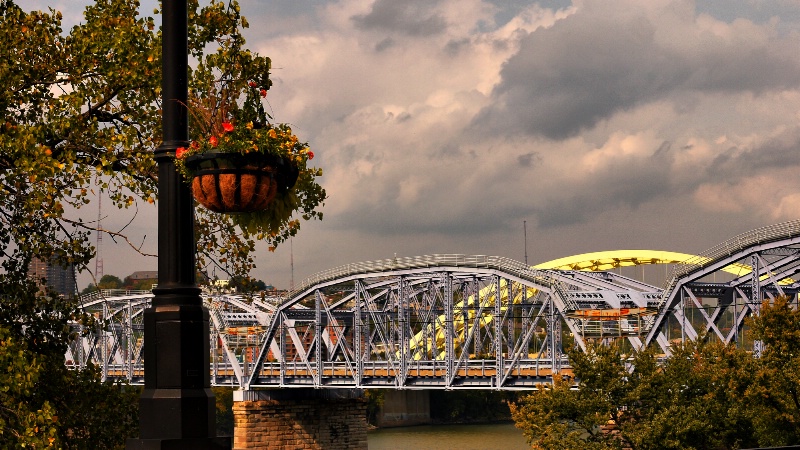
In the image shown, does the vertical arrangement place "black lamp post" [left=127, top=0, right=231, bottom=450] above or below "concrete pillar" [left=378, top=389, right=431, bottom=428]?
above

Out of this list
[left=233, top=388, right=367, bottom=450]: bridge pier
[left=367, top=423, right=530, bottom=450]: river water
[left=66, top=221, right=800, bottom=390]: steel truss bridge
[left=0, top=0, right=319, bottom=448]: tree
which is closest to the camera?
[left=0, top=0, right=319, bottom=448]: tree

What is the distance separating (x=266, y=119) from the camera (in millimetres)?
10219

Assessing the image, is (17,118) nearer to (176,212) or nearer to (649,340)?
(176,212)

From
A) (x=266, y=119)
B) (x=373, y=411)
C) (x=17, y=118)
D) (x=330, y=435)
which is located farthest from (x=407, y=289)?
(x=266, y=119)

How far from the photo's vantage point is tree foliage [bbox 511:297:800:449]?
4644 centimetres

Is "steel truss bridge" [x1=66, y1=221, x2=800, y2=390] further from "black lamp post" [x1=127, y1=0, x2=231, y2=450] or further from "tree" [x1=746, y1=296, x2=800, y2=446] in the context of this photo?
"black lamp post" [x1=127, y1=0, x2=231, y2=450]

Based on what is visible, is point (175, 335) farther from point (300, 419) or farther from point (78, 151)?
point (300, 419)

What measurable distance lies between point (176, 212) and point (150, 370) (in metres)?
1.18

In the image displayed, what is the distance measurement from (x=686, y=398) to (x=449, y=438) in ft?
237

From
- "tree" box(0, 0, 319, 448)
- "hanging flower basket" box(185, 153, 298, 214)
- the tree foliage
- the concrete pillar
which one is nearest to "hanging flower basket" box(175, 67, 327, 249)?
"hanging flower basket" box(185, 153, 298, 214)

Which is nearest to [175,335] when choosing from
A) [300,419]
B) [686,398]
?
[686,398]

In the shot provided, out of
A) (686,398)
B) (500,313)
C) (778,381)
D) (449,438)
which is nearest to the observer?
(778,381)

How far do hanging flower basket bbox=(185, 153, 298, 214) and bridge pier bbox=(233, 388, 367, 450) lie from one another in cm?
8292

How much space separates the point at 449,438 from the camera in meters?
123
